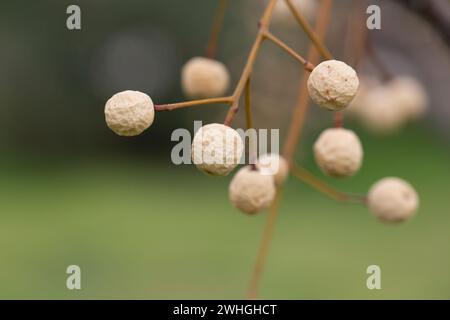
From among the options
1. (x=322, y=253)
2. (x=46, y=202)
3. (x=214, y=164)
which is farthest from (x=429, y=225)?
(x=214, y=164)

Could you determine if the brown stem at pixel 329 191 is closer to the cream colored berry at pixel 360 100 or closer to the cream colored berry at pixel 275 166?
the cream colored berry at pixel 275 166

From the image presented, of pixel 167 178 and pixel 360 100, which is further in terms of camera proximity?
pixel 167 178

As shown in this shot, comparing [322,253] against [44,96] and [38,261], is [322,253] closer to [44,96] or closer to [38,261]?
[38,261]

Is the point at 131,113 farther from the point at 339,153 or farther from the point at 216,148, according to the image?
the point at 339,153

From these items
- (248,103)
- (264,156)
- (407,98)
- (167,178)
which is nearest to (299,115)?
(264,156)

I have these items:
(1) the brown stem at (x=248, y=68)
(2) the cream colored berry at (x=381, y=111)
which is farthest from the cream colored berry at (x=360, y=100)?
(1) the brown stem at (x=248, y=68)

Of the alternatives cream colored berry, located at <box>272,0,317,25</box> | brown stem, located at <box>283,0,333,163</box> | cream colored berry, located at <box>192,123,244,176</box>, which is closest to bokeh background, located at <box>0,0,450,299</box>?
brown stem, located at <box>283,0,333,163</box>

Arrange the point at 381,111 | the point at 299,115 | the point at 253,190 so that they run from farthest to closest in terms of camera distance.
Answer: the point at 381,111, the point at 299,115, the point at 253,190
